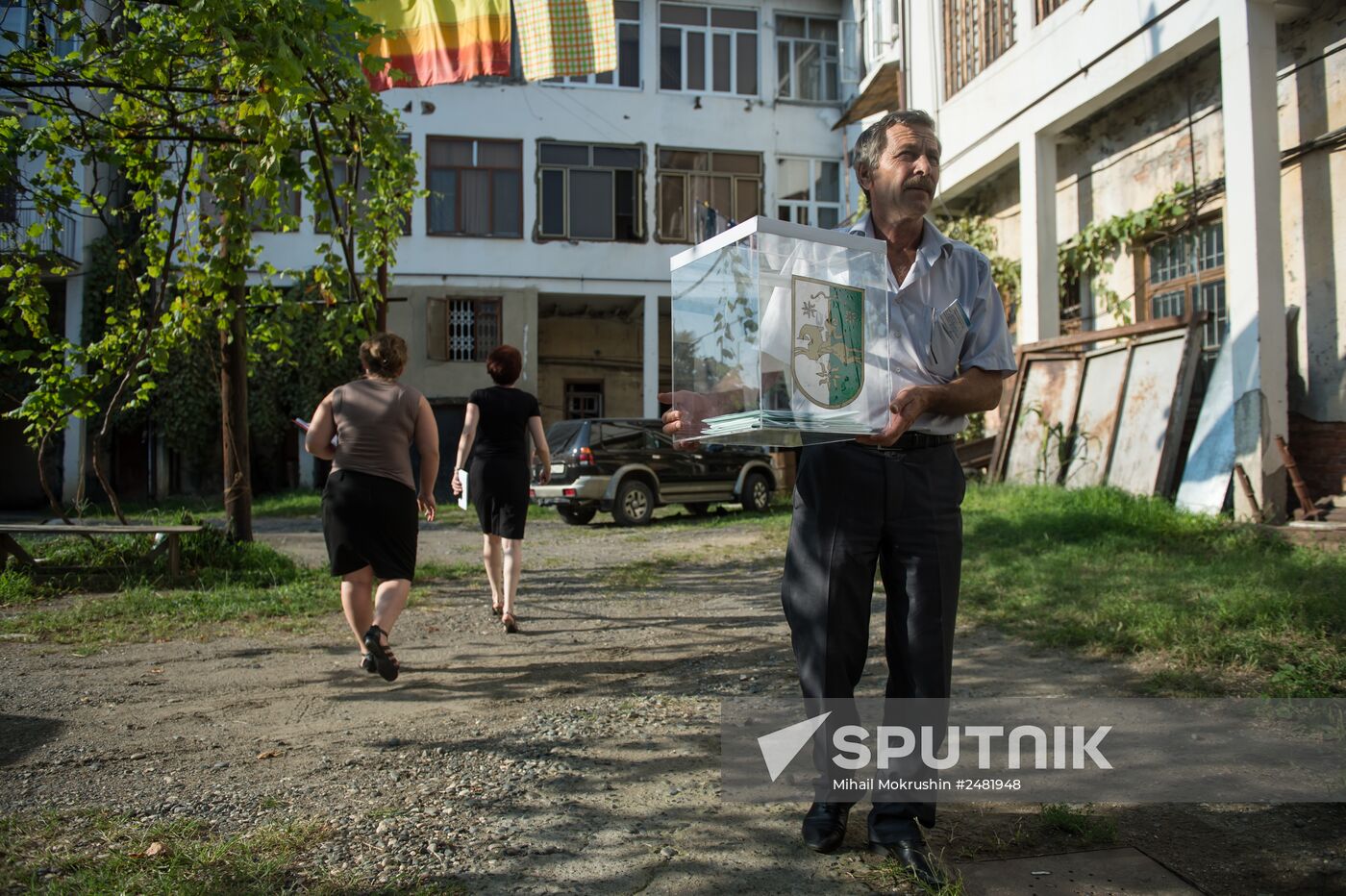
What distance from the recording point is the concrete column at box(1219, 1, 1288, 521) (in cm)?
819

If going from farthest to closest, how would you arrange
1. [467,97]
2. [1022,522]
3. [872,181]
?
1. [467,97]
2. [1022,522]
3. [872,181]

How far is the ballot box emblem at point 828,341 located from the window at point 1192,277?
8.12 meters

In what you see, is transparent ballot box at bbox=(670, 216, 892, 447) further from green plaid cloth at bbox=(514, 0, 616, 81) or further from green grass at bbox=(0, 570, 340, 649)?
green plaid cloth at bbox=(514, 0, 616, 81)

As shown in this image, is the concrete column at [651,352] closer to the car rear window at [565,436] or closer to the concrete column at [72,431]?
the car rear window at [565,436]

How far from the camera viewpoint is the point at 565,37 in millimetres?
10102

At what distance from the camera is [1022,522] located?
859 centimetres

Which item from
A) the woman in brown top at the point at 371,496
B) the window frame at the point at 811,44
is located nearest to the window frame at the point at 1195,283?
the woman in brown top at the point at 371,496

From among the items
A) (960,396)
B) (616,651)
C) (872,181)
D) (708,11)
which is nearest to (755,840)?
(960,396)

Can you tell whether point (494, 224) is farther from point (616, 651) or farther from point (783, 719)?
point (783, 719)

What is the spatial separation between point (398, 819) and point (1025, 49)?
12002 mm

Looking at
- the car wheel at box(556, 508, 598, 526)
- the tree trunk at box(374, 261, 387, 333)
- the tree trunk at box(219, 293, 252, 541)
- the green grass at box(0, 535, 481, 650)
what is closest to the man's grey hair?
the green grass at box(0, 535, 481, 650)

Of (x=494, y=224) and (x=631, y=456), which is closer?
(x=631, y=456)

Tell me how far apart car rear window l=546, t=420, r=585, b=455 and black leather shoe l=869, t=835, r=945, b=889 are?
1264 centimetres

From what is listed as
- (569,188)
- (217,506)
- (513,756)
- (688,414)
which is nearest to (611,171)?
(569,188)
